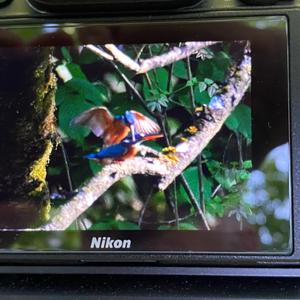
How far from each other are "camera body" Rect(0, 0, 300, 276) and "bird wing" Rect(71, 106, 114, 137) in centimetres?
7

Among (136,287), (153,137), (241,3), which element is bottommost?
(136,287)

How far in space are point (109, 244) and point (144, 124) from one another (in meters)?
0.12

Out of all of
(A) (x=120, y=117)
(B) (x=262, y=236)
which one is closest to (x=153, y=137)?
(A) (x=120, y=117)

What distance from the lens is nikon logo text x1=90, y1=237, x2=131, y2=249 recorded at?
541 millimetres

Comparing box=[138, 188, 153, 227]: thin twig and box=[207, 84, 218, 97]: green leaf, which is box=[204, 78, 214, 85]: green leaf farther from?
box=[138, 188, 153, 227]: thin twig

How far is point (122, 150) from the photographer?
0.55 meters

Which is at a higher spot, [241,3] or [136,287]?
[241,3]

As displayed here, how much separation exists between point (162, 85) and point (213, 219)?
0.47ft

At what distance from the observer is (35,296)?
0.53m

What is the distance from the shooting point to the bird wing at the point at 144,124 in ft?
1.80

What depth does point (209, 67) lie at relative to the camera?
1.80 feet

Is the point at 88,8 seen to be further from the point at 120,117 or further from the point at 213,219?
the point at 213,219

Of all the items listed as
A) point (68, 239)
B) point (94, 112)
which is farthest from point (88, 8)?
point (68, 239)

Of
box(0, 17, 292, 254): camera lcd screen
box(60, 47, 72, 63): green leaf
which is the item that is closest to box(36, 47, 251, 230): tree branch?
box(0, 17, 292, 254): camera lcd screen
